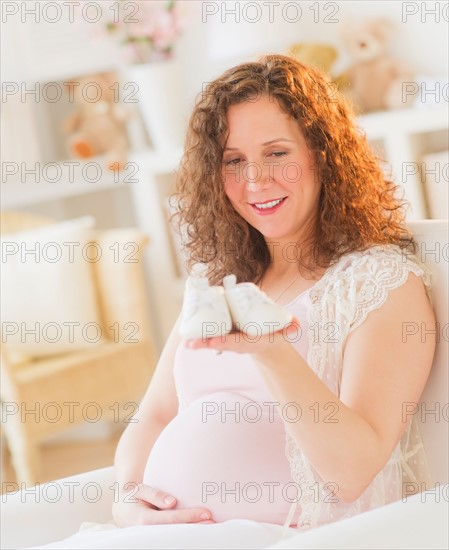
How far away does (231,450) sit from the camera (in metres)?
1.52

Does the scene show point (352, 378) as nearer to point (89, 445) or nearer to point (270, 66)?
point (270, 66)

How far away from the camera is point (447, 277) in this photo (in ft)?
5.01

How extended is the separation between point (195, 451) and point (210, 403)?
8cm

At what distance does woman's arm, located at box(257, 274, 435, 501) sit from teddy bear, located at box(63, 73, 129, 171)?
2.57 meters

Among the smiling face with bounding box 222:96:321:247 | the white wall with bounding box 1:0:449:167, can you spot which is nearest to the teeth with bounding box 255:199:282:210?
the smiling face with bounding box 222:96:321:247

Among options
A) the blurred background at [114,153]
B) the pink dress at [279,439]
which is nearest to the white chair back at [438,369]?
the pink dress at [279,439]

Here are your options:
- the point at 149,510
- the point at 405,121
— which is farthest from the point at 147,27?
the point at 149,510

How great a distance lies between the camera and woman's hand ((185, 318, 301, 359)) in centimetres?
115

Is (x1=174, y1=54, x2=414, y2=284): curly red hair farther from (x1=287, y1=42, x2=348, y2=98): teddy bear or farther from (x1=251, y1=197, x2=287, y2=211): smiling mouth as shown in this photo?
(x1=287, y1=42, x2=348, y2=98): teddy bear

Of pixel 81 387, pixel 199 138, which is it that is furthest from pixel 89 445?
pixel 199 138

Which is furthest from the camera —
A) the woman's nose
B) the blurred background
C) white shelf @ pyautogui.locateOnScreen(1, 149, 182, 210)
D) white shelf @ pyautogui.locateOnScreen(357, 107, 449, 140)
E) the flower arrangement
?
white shelf @ pyautogui.locateOnScreen(1, 149, 182, 210)

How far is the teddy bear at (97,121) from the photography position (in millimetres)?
3963

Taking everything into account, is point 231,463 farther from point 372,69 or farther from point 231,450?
point 372,69

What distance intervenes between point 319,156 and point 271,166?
0.08 m
